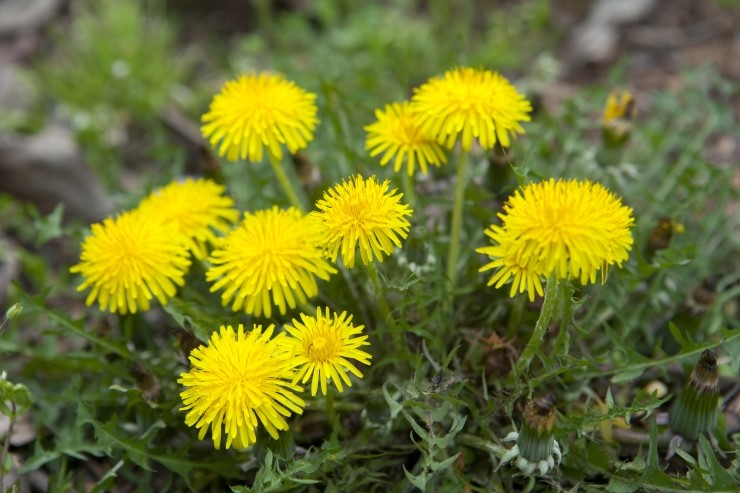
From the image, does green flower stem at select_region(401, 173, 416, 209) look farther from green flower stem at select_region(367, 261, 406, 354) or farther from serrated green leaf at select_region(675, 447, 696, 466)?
serrated green leaf at select_region(675, 447, 696, 466)

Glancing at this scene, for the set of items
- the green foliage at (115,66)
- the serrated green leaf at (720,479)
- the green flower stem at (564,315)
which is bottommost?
the serrated green leaf at (720,479)

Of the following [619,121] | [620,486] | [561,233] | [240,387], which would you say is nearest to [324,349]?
[240,387]

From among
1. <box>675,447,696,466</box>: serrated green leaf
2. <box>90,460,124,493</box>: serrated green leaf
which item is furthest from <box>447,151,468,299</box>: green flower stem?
<box>90,460,124,493</box>: serrated green leaf

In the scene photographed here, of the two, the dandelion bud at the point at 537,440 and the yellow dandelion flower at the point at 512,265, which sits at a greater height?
the yellow dandelion flower at the point at 512,265

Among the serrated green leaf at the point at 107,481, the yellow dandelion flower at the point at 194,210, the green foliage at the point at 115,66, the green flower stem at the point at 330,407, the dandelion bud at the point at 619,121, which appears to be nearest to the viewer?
the green flower stem at the point at 330,407

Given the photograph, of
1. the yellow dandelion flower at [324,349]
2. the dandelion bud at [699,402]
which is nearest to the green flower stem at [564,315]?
the dandelion bud at [699,402]

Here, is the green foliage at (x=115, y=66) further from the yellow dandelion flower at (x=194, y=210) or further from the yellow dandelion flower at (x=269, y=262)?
the yellow dandelion flower at (x=269, y=262)
